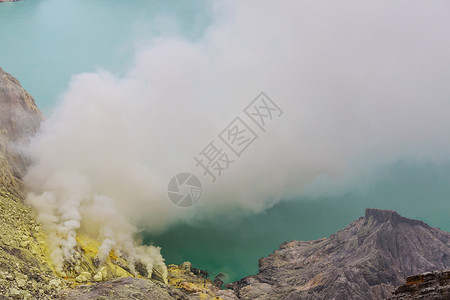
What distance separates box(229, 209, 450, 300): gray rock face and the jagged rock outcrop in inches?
2130

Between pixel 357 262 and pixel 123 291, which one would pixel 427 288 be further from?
pixel 357 262

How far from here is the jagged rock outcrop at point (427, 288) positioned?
1198 inches

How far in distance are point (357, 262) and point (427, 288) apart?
70.0 metres

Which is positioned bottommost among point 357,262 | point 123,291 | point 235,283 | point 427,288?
point 427,288

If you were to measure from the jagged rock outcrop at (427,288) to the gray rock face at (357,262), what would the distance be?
5410 cm

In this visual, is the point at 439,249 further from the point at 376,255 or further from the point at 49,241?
the point at 49,241

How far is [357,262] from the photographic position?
9731cm

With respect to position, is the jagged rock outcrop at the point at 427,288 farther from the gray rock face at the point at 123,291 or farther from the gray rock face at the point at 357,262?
the gray rock face at the point at 357,262

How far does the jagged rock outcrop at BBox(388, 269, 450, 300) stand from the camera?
30.4m

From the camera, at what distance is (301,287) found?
9712cm

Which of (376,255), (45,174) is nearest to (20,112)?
(45,174)

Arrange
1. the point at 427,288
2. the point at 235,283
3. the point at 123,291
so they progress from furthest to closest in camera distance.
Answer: the point at 235,283 < the point at 123,291 < the point at 427,288

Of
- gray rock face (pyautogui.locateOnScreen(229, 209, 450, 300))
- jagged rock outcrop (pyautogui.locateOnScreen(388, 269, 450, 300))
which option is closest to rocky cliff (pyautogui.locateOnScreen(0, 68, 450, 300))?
jagged rock outcrop (pyautogui.locateOnScreen(388, 269, 450, 300))

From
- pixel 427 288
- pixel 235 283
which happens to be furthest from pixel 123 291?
pixel 235 283
